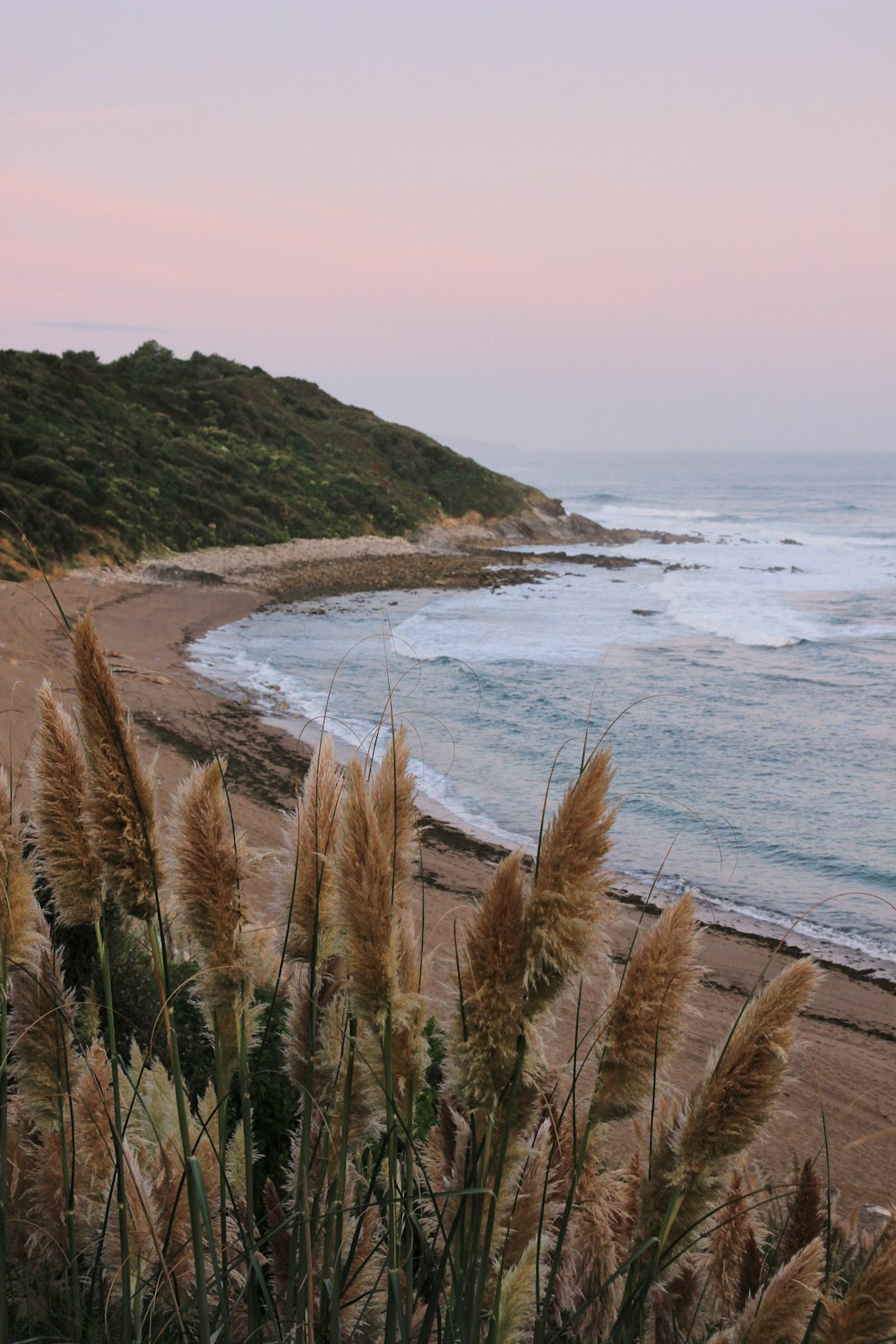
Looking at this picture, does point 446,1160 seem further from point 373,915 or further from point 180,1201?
point 373,915

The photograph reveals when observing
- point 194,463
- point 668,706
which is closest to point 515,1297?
point 668,706

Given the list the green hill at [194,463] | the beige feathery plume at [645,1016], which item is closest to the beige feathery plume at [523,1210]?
the beige feathery plume at [645,1016]

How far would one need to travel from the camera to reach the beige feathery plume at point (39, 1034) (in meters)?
1.48

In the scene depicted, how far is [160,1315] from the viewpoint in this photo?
1730 millimetres

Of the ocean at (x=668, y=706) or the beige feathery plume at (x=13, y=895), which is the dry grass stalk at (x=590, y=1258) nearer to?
the ocean at (x=668, y=706)

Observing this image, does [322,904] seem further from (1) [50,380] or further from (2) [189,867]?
(1) [50,380]

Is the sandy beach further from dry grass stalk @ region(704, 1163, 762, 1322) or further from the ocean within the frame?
the ocean

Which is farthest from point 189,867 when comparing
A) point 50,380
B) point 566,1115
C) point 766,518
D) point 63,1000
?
point 766,518

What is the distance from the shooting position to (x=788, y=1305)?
51.2 inches

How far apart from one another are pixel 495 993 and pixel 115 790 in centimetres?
51

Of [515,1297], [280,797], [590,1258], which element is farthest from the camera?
[280,797]

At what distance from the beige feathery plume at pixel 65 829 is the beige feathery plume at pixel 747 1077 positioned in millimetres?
785

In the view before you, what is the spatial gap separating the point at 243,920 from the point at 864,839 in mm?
11308

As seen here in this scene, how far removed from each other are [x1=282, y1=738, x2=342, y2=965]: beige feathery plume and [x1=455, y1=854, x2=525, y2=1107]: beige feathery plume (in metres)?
0.25
